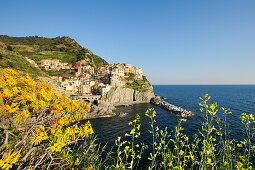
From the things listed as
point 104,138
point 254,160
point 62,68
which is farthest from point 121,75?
point 254,160

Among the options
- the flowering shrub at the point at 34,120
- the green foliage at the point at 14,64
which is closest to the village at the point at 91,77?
the green foliage at the point at 14,64

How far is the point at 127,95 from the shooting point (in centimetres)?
6875

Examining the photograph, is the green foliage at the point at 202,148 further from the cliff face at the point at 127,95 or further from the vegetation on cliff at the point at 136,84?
the vegetation on cliff at the point at 136,84

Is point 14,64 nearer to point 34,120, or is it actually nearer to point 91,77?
point 34,120

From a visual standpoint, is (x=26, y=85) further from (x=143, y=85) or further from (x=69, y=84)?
(x=143, y=85)

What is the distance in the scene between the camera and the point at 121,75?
80.7 m

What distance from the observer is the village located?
61.4 meters

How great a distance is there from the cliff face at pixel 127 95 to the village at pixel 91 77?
142 inches

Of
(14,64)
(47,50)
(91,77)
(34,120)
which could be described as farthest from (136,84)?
(47,50)

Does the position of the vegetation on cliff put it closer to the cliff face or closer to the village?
the cliff face

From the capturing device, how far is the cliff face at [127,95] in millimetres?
62981

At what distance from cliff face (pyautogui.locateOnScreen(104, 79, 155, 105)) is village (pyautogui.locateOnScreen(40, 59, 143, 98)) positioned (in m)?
3.60

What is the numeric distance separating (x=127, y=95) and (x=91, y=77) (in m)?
28.6

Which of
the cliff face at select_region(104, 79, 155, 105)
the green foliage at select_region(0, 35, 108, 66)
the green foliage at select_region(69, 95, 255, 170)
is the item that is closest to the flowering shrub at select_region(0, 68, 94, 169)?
the green foliage at select_region(69, 95, 255, 170)
